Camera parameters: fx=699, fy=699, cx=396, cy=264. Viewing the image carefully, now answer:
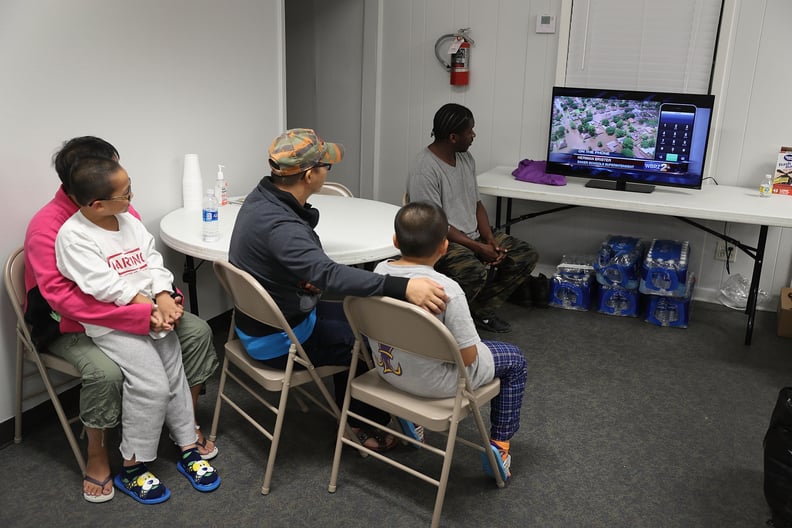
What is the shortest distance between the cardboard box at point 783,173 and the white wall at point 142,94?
268cm

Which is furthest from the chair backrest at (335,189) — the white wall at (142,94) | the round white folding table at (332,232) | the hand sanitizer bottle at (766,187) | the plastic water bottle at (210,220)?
the hand sanitizer bottle at (766,187)

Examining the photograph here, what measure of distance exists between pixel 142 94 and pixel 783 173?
3.25m

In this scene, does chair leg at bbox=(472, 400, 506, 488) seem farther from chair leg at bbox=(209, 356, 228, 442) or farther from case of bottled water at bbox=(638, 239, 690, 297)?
case of bottled water at bbox=(638, 239, 690, 297)

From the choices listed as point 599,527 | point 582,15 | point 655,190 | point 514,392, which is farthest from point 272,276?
point 582,15

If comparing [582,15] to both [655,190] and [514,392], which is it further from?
[514,392]

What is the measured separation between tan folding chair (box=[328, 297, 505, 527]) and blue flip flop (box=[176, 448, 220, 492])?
494 millimetres

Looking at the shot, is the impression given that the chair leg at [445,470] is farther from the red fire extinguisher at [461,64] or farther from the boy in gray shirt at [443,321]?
the red fire extinguisher at [461,64]

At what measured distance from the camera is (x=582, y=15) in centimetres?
408

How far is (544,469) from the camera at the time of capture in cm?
247

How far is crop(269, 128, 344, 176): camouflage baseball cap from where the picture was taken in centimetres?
216

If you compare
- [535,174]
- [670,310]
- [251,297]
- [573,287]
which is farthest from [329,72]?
[251,297]

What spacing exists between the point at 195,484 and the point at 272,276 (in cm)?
75

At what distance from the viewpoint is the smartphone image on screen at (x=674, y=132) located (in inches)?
145

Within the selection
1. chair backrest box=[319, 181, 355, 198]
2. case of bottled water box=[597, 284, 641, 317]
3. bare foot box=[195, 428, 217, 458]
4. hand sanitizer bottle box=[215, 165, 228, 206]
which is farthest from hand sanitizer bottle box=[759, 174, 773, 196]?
bare foot box=[195, 428, 217, 458]
